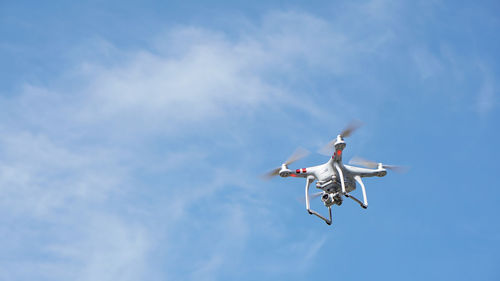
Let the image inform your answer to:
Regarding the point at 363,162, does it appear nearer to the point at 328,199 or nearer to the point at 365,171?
the point at 365,171

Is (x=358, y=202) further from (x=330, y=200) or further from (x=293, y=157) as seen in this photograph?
(x=293, y=157)

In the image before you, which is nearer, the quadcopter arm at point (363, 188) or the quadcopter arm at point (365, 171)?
the quadcopter arm at point (363, 188)

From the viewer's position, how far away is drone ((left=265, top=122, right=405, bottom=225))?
8244cm

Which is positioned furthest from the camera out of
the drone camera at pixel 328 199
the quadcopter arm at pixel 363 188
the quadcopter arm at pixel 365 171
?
the quadcopter arm at pixel 365 171

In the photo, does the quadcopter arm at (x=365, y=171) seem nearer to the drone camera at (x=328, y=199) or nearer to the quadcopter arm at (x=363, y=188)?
the quadcopter arm at (x=363, y=188)

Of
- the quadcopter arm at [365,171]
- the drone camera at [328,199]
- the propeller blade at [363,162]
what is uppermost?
the propeller blade at [363,162]

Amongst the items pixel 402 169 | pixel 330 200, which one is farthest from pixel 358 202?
pixel 402 169

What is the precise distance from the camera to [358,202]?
268 ft

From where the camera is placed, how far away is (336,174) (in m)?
84.1

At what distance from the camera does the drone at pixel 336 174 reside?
270ft

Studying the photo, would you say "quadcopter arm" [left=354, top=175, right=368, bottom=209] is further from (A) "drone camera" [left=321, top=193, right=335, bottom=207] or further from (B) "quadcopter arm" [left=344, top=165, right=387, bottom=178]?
(A) "drone camera" [left=321, top=193, right=335, bottom=207]

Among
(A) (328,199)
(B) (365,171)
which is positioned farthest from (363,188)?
(A) (328,199)

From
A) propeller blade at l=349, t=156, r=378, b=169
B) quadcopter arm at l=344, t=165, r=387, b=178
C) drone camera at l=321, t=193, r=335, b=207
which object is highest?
propeller blade at l=349, t=156, r=378, b=169

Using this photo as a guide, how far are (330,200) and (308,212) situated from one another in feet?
12.1
